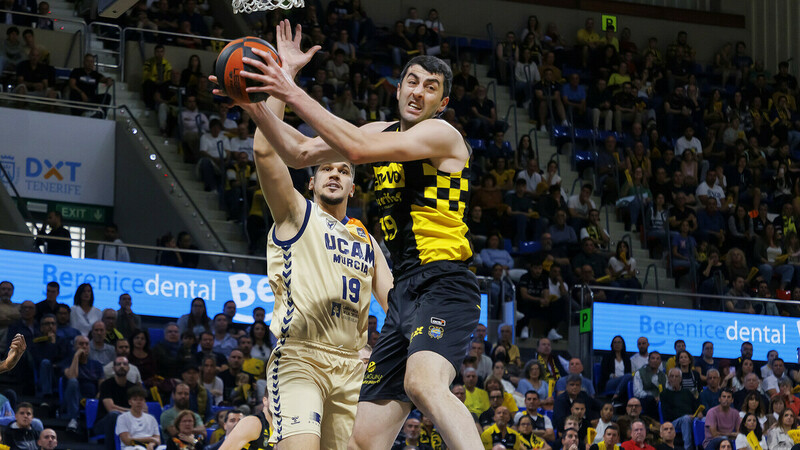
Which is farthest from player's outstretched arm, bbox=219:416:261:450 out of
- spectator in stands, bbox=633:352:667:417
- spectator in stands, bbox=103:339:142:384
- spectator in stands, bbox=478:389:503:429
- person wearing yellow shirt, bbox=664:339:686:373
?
person wearing yellow shirt, bbox=664:339:686:373

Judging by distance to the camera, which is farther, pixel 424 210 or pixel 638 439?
pixel 638 439

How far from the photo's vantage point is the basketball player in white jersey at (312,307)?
592cm

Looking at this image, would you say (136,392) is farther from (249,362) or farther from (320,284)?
(320,284)

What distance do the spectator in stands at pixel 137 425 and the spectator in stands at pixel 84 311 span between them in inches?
60.0

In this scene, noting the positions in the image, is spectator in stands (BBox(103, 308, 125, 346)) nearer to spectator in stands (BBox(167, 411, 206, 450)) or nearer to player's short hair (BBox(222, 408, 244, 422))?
spectator in stands (BBox(167, 411, 206, 450))

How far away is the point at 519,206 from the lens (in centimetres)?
1908

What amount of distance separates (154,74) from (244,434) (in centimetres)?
1047

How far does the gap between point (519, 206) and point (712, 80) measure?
351 inches

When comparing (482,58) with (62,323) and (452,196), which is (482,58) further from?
(452,196)

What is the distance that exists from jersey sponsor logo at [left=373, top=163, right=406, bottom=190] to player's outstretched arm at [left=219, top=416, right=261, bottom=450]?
4256 mm

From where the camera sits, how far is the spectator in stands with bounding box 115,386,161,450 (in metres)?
12.3

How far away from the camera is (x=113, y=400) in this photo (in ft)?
41.8

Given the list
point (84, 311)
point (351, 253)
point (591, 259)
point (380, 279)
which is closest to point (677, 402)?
point (591, 259)

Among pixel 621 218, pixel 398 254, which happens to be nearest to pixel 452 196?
pixel 398 254
